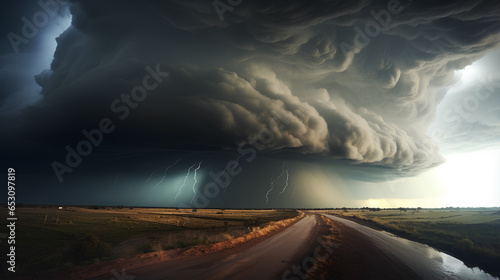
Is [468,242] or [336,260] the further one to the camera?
[468,242]

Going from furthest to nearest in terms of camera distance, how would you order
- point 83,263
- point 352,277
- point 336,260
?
1. point 336,260
2. point 83,263
3. point 352,277

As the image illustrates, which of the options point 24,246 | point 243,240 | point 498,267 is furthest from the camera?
point 243,240

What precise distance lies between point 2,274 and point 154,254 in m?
6.84

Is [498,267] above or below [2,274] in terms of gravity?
below

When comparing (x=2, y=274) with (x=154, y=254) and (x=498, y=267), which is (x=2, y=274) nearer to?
(x=154, y=254)

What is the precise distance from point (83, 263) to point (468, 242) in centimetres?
3223

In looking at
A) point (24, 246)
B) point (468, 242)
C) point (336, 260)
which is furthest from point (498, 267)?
point (24, 246)

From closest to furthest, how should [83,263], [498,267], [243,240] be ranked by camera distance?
1. [83,263]
2. [498,267]
3. [243,240]

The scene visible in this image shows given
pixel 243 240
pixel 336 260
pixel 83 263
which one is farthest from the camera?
pixel 243 240

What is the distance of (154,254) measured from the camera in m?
15.1

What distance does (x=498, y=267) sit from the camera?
54.0 feet

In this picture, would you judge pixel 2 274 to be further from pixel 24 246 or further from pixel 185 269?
pixel 24 246

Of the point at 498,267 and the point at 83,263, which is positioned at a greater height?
the point at 83,263

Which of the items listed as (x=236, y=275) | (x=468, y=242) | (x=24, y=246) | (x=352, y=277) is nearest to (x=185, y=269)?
(x=236, y=275)
